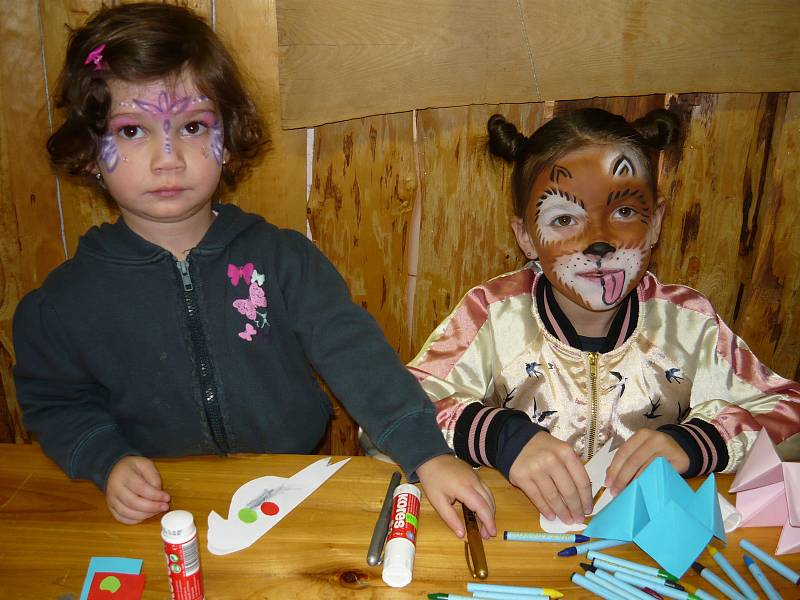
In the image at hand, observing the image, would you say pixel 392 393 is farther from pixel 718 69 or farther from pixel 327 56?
pixel 718 69

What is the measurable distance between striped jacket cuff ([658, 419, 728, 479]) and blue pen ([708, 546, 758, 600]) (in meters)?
0.17

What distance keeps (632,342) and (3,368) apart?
4.69ft

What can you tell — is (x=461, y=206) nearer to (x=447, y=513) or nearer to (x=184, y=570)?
(x=447, y=513)

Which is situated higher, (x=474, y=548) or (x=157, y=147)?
(x=157, y=147)

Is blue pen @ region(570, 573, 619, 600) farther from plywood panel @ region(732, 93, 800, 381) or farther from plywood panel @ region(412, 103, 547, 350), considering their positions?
plywood panel @ region(732, 93, 800, 381)

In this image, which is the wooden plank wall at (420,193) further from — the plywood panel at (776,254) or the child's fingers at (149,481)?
the child's fingers at (149,481)

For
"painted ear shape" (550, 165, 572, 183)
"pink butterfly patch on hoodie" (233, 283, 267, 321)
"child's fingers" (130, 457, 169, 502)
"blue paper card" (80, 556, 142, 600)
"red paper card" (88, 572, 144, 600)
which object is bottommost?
"red paper card" (88, 572, 144, 600)

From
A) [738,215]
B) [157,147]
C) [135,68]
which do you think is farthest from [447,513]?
[738,215]

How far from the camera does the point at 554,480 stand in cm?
98

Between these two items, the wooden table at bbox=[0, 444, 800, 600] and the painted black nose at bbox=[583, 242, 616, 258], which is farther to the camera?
the painted black nose at bbox=[583, 242, 616, 258]

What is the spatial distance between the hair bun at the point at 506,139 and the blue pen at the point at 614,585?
763 mm

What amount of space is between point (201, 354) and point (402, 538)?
50 cm

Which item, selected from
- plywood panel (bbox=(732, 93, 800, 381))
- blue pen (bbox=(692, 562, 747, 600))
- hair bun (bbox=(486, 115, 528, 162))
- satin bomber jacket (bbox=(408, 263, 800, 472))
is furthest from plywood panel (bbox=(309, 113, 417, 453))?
blue pen (bbox=(692, 562, 747, 600))

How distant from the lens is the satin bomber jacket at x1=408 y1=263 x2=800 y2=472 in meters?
1.21
